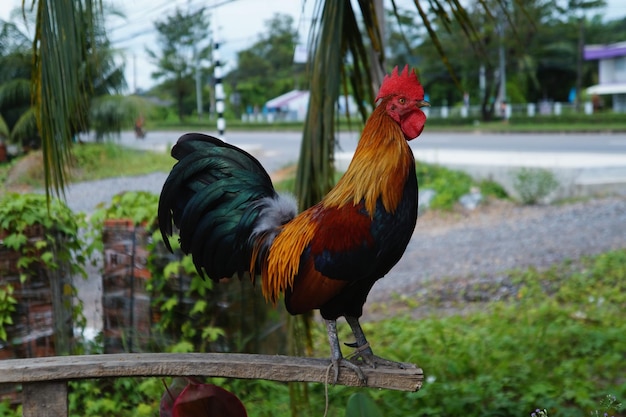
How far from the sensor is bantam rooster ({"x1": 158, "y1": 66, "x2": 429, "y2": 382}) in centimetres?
197

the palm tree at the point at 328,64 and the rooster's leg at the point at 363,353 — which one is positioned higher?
the palm tree at the point at 328,64

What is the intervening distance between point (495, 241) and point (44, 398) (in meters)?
6.33

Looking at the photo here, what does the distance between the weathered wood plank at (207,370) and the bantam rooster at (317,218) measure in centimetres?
7

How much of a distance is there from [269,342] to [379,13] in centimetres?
204

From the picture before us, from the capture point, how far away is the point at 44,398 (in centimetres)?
217

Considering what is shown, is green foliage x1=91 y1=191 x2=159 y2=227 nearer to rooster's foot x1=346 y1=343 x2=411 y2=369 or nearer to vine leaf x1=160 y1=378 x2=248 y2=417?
vine leaf x1=160 y1=378 x2=248 y2=417

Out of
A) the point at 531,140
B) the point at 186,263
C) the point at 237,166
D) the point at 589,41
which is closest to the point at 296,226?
the point at 237,166

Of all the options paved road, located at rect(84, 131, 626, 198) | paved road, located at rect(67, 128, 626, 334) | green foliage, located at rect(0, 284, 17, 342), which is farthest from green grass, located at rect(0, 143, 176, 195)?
green foliage, located at rect(0, 284, 17, 342)

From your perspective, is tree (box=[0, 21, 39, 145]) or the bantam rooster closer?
the bantam rooster

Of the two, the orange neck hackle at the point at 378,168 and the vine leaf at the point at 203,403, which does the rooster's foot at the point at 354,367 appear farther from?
the orange neck hackle at the point at 378,168

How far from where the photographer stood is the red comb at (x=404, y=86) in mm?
2000

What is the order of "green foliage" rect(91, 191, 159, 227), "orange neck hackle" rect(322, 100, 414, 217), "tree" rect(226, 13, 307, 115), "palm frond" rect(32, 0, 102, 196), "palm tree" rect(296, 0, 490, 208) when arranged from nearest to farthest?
"orange neck hackle" rect(322, 100, 414, 217) → "palm frond" rect(32, 0, 102, 196) → "palm tree" rect(296, 0, 490, 208) → "green foliage" rect(91, 191, 159, 227) → "tree" rect(226, 13, 307, 115)

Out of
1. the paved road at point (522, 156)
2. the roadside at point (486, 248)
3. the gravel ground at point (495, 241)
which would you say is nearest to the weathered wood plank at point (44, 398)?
the gravel ground at point (495, 241)

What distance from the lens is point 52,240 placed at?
3.96 m
